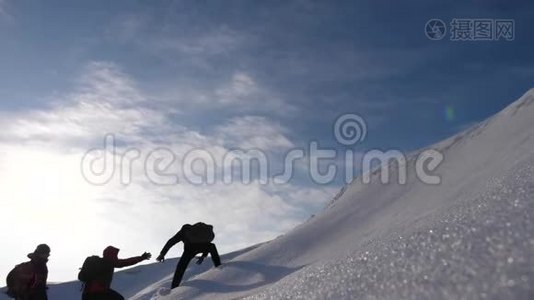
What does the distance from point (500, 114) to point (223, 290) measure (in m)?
14.2

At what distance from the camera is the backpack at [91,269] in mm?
6863

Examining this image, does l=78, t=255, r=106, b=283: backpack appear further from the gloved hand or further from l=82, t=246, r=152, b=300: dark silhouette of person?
the gloved hand

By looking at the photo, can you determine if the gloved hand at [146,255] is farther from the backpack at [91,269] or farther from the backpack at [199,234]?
the backpack at [199,234]

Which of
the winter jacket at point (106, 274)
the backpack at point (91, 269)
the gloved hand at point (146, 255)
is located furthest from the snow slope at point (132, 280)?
the backpack at point (91, 269)

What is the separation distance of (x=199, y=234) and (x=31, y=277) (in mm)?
4645

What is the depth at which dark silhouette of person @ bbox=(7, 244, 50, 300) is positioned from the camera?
871 centimetres

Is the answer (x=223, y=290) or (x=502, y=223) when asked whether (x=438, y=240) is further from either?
(x=223, y=290)

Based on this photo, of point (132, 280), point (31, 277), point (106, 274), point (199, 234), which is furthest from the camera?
point (132, 280)

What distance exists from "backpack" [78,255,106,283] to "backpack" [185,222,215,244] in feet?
18.6

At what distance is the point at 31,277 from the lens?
8773 millimetres

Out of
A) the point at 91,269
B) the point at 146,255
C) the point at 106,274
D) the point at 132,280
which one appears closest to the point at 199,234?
the point at 146,255

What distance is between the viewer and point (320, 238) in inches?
583

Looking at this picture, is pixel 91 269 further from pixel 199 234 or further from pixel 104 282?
pixel 199 234

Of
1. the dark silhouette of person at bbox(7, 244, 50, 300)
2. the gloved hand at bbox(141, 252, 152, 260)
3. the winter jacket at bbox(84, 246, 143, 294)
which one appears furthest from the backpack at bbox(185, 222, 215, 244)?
the winter jacket at bbox(84, 246, 143, 294)
